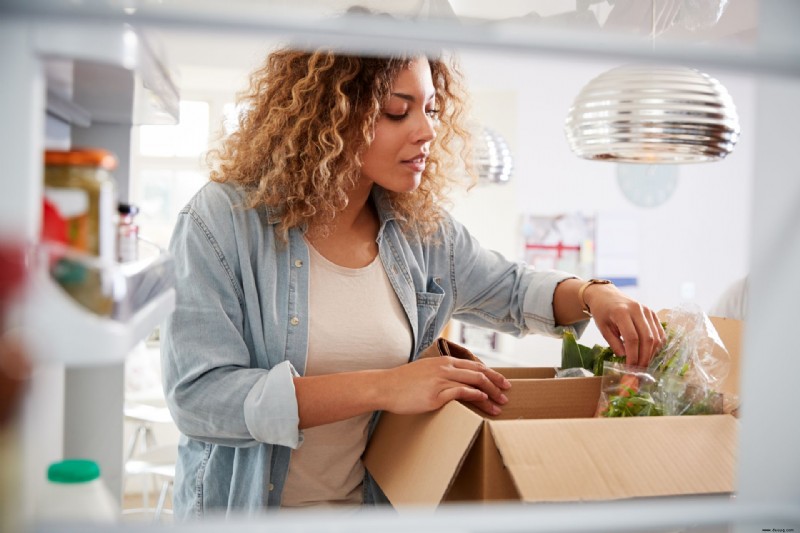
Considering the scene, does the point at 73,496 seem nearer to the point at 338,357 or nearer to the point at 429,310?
the point at 338,357

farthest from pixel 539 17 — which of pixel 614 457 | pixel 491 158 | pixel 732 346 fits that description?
pixel 614 457

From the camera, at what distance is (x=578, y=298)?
1.52 m

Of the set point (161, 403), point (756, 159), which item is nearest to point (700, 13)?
point (756, 159)

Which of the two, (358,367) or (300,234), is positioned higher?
(300,234)

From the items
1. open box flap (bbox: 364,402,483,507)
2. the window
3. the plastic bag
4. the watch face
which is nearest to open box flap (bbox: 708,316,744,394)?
the plastic bag

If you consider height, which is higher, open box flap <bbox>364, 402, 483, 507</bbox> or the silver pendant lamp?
the silver pendant lamp

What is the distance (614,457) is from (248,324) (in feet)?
2.05

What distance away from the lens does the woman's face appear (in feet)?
4.59

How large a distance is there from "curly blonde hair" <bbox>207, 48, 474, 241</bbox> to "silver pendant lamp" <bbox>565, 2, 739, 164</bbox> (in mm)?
350

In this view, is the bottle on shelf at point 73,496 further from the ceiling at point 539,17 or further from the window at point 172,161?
the window at point 172,161

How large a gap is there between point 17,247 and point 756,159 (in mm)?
553

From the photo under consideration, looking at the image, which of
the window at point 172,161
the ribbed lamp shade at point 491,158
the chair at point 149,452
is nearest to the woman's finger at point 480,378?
the chair at point 149,452

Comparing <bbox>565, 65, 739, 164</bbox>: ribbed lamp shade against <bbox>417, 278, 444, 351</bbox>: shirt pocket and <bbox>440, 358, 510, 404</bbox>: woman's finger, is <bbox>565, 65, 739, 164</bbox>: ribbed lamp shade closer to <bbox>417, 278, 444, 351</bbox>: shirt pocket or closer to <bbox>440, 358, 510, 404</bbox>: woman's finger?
<bbox>417, 278, 444, 351</bbox>: shirt pocket

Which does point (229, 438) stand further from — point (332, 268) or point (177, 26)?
point (177, 26)
